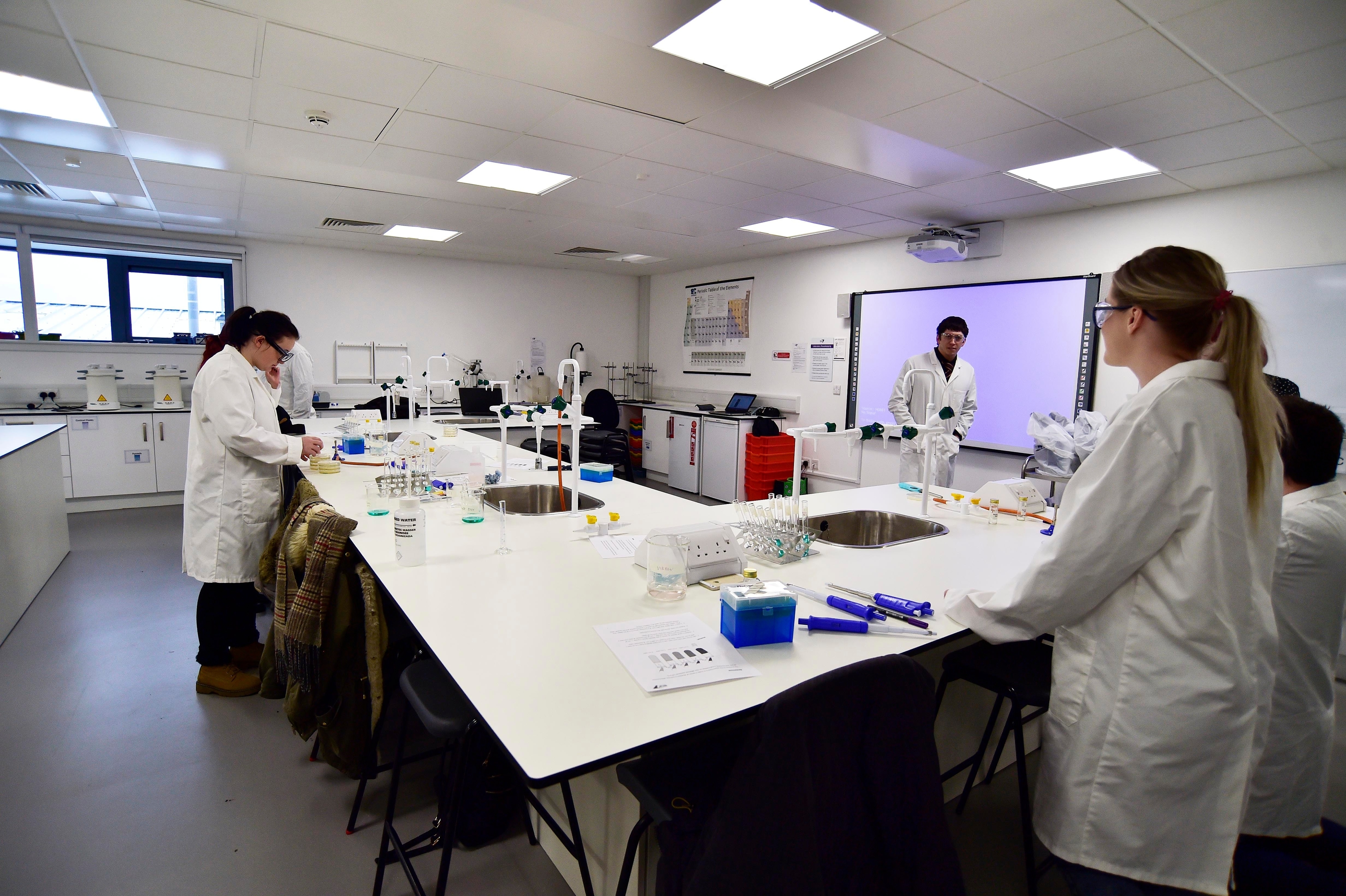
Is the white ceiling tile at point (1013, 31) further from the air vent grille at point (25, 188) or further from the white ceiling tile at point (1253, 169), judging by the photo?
the air vent grille at point (25, 188)

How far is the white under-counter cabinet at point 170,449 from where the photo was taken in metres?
5.77

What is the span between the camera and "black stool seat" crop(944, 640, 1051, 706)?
5.48 ft

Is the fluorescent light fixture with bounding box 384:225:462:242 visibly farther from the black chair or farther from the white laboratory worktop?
the white laboratory worktop

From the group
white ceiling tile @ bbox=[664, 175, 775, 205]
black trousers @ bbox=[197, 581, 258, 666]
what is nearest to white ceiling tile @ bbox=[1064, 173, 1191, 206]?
white ceiling tile @ bbox=[664, 175, 775, 205]

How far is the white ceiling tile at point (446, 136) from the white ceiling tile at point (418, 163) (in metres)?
0.06

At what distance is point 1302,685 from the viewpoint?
1447 mm

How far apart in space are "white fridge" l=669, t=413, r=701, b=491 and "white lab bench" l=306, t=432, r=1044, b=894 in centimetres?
414

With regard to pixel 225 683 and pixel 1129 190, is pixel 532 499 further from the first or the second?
pixel 1129 190

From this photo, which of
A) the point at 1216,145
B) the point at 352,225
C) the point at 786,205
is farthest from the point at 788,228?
the point at 352,225

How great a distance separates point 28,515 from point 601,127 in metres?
3.71

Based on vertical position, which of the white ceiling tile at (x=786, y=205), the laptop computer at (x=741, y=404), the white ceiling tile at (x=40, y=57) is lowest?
the laptop computer at (x=741, y=404)

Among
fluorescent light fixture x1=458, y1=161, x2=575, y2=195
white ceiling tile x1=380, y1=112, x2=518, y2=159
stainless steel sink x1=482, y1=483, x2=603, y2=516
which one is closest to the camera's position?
stainless steel sink x1=482, y1=483, x2=603, y2=516

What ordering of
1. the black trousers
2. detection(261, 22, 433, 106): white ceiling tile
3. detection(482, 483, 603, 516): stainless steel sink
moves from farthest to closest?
1. detection(482, 483, 603, 516): stainless steel sink
2. the black trousers
3. detection(261, 22, 433, 106): white ceiling tile

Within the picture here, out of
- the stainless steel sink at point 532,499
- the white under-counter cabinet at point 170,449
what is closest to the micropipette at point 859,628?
the stainless steel sink at point 532,499
